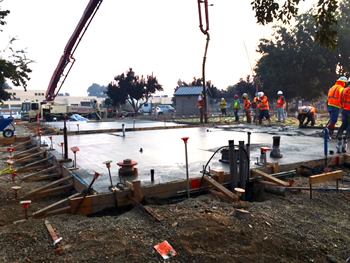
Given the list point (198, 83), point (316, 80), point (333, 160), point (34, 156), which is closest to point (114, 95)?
point (198, 83)

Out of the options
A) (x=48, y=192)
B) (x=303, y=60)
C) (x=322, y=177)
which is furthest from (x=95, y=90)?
(x=322, y=177)

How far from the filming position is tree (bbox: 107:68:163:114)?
38656 millimetres

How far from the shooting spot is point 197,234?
3344mm

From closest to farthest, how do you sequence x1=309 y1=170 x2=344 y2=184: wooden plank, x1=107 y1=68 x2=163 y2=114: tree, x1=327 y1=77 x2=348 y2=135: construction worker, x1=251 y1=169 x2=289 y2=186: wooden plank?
1. x1=309 y1=170 x2=344 y2=184: wooden plank
2. x1=251 y1=169 x2=289 y2=186: wooden plank
3. x1=327 y1=77 x2=348 y2=135: construction worker
4. x1=107 y1=68 x2=163 y2=114: tree

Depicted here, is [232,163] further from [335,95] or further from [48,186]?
[335,95]

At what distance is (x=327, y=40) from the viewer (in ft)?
12.5

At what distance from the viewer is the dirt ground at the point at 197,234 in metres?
3.03

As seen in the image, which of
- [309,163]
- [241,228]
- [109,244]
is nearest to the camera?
[109,244]

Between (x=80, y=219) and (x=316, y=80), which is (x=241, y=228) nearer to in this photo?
(x=80, y=219)

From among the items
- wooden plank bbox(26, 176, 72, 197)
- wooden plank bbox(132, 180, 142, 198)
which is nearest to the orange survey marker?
wooden plank bbox(132, 180, 142, 198)

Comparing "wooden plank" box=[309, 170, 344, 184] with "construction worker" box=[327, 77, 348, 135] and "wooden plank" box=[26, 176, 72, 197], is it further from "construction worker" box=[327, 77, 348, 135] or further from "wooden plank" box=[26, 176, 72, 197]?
"construction worker" box=[327, 77, 348, 135]

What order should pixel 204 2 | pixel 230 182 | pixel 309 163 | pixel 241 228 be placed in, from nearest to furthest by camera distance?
pixel 241 228, pixel 230 182, pixel 309 163, pixel 204 2

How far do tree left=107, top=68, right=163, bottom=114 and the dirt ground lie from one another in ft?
115

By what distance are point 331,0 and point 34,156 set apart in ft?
25.8
